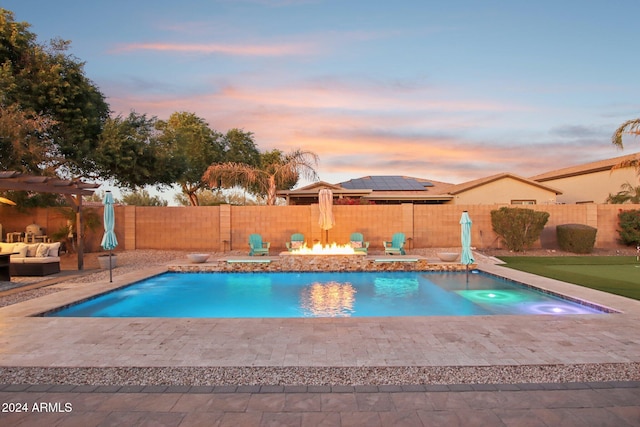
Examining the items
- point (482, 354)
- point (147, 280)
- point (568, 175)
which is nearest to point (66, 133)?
point (147, 280)

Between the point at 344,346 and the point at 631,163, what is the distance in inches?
754

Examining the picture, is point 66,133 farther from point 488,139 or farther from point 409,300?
point 488,139

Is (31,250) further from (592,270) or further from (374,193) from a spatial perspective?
(374,193)

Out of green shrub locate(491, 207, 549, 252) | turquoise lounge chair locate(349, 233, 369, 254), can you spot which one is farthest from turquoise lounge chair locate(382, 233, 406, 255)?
green shrub locate(491, 207, 549, 252)

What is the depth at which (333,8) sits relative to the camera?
43.7 feet

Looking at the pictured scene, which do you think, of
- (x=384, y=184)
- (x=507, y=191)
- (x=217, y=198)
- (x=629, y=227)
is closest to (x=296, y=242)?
(x=629, y=227)

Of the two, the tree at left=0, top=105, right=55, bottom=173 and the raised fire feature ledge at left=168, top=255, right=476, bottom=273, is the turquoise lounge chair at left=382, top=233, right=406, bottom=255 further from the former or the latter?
the tree at left=0, top=105, right=55, bottom=173

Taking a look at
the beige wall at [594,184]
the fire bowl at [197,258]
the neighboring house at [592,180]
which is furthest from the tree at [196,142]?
the neighboring house at [592,180]

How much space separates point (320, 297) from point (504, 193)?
21.4 metres

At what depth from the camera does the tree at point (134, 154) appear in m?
16.9

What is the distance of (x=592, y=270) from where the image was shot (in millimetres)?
12336

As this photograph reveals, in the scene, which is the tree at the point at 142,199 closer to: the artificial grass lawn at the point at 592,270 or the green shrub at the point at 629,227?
the artificial grass lawn at the point at 592,270

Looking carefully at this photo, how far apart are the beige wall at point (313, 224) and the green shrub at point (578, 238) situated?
868mm

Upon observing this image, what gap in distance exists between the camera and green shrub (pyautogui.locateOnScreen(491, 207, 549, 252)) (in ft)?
53.8
